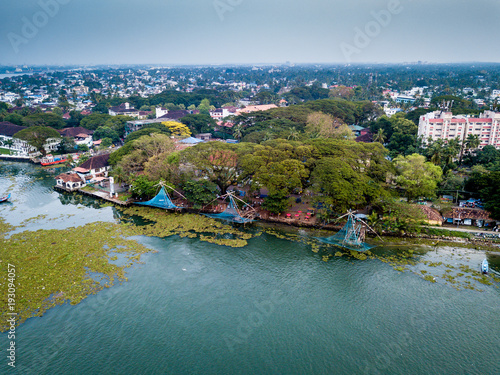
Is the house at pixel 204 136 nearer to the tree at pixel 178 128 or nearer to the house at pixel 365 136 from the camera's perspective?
the tree at pixel 178 128

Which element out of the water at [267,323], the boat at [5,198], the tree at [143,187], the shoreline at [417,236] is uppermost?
the tree at [143,187]

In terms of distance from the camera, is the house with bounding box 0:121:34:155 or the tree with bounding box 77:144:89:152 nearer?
the house with bounding box 0:121:34:155

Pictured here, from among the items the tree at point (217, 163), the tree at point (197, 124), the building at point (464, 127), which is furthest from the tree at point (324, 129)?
the tree at point (197, 124)

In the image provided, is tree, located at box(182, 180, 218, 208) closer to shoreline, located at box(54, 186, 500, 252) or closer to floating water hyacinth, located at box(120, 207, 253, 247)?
shoreline, located at box(54, 186, 500, 252)

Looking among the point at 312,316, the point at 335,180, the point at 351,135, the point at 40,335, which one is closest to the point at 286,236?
the point at 335,180

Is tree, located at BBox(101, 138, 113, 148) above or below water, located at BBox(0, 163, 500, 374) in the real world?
above

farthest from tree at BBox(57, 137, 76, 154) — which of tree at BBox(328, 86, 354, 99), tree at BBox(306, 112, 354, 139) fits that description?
tree at BBox(328, 86, 354, 99)

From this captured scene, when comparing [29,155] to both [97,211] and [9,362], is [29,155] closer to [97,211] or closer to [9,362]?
[97,211]
